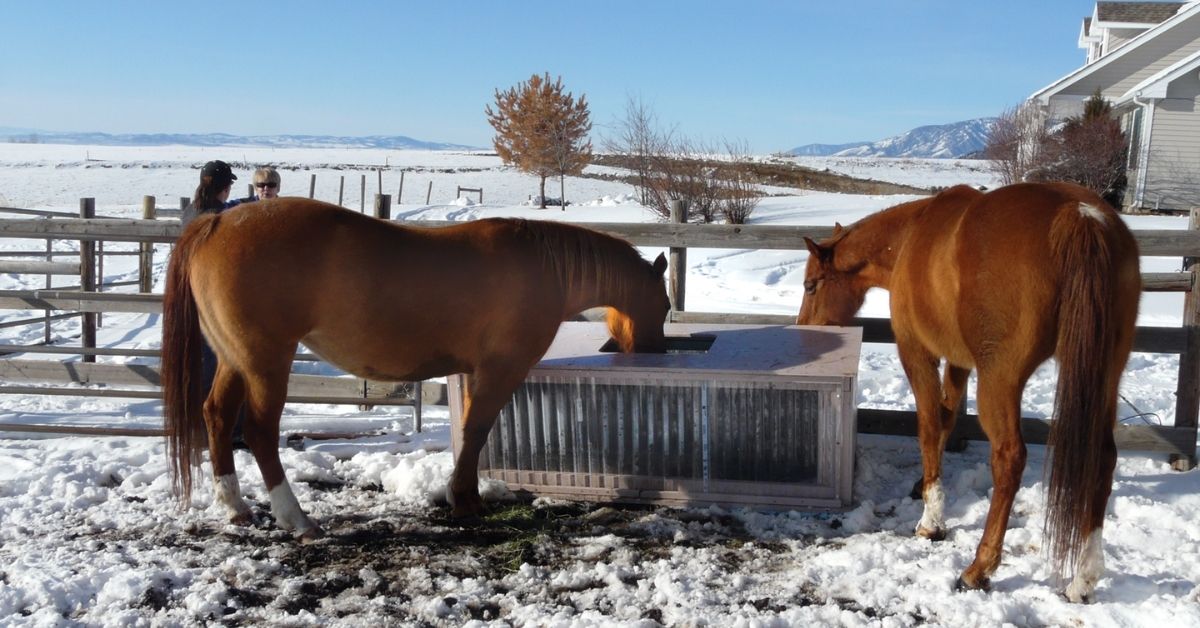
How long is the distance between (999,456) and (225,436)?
3623mm

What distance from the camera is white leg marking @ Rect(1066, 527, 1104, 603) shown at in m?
3.33

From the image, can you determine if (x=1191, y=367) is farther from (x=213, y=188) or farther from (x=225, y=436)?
(x=213, y=188)

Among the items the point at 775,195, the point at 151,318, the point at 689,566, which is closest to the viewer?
the point at 689,566

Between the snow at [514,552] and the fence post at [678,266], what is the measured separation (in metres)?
1.59

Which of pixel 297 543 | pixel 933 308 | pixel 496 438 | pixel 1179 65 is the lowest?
pixel 297 543

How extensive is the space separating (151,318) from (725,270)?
7.77m

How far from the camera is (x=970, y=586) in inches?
136

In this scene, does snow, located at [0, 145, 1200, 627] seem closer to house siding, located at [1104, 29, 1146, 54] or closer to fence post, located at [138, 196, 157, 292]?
fence post, located at [138, 196, 157, 292]

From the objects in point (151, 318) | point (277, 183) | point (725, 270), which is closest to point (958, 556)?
point (277, 183)

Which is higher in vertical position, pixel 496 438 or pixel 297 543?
pixel 496 438

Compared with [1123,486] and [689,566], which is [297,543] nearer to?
[689,566]

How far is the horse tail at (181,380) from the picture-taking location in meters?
4.17

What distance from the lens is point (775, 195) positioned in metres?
25.7

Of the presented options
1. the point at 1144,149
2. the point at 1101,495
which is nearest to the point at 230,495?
the point at 1101,495
